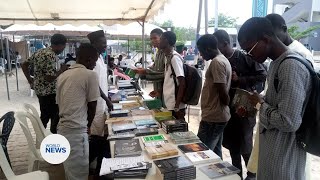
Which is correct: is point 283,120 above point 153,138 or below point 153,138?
above

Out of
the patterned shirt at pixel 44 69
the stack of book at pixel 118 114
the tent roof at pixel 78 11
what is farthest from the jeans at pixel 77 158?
the tent roof at pixel 78 11

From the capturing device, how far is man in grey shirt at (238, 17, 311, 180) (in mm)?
1282

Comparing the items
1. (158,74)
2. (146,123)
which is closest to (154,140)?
(146,123)

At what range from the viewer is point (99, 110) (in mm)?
2953

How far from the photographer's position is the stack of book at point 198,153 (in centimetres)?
175

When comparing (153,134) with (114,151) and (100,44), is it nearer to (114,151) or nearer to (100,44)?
(114,151)

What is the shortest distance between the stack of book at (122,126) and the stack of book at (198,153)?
0.56m

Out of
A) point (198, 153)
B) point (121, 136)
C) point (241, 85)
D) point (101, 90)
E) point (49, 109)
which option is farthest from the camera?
point (49, 109)

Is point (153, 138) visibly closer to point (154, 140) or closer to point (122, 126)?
point (154, 140)

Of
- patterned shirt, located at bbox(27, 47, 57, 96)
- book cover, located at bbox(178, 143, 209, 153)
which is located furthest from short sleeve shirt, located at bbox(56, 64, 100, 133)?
patterned shirt, located at bbox(27, 47, 57, 96)

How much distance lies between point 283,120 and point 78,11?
14.5 feet

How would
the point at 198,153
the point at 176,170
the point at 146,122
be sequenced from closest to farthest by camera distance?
the point at 176,170, the point at 198,153, the point at 146,122

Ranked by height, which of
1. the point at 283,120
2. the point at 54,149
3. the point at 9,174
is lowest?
the point at 9,174

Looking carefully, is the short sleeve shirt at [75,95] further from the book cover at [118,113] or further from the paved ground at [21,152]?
the paved ground at [21,152]
